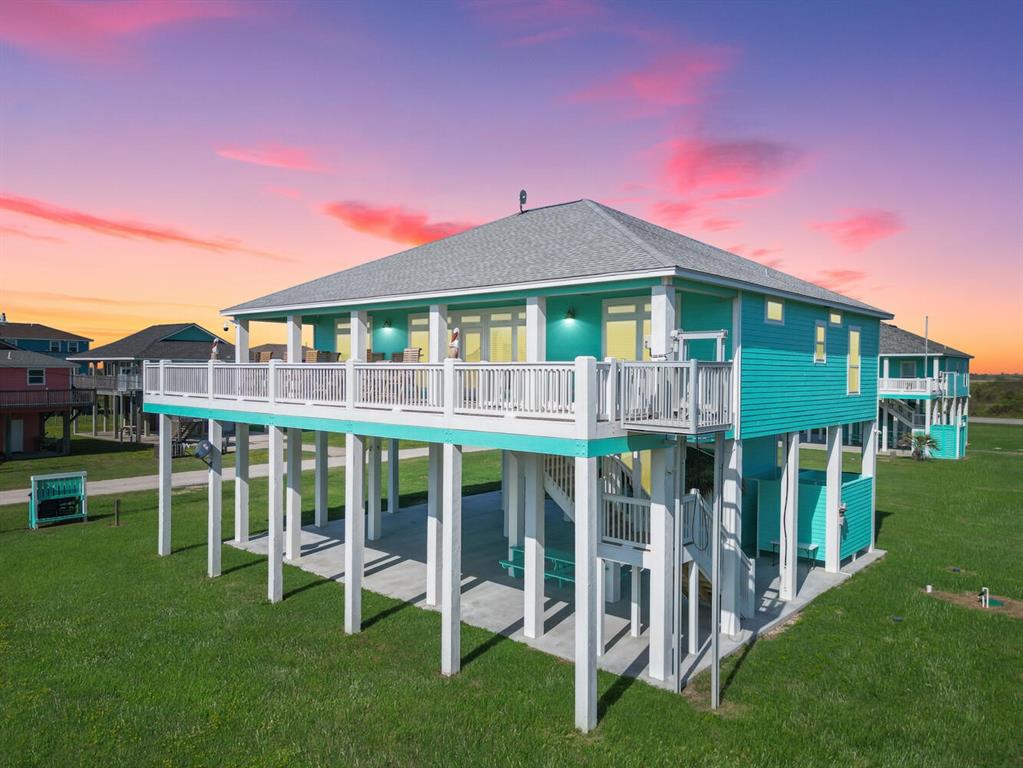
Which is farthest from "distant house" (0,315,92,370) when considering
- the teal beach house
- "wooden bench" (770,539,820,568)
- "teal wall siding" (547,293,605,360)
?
the teal beach house

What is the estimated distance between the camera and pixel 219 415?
57.2ft

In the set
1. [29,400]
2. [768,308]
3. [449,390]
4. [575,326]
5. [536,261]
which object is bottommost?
[29,400]

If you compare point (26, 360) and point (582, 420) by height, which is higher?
point (26, 360)

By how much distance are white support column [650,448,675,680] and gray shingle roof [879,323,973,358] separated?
128 feet

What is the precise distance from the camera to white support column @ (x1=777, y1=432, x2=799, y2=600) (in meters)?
15.0

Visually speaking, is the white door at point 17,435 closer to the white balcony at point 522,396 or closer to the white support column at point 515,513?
the white balcony at point 522,396

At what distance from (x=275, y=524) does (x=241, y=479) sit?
4103 millimetres

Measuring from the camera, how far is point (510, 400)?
35.8ft

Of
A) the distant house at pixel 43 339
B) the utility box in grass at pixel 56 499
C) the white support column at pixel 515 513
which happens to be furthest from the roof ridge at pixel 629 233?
the distant house at pixel 43 339

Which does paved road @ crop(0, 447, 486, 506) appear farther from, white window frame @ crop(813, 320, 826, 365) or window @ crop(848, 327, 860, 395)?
window @ crop(848, 327, 860, 395)

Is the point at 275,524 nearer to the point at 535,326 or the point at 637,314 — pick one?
the point at 535,326

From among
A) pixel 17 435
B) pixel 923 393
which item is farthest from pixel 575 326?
pixel 17 435

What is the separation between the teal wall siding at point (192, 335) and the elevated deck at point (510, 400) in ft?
144

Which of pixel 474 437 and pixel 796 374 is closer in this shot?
pixel 474 437
